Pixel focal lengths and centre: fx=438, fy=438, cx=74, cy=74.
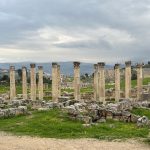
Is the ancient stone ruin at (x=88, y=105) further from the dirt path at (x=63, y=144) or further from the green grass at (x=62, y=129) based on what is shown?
the dirt path at (x=63, y=144)

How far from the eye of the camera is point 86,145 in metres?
20.9

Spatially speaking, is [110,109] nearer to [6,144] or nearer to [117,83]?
[6,144]

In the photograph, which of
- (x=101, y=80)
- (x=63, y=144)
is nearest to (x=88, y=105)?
(x=101, y=80)

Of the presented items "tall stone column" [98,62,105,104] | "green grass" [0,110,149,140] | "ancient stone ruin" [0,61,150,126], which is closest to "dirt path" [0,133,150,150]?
"green grass" [0,110,149,140]

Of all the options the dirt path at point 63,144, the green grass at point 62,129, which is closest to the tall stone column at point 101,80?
the green grass at point 62,129

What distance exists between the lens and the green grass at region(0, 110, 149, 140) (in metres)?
23.7

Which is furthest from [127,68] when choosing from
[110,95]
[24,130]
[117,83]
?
[24,130]

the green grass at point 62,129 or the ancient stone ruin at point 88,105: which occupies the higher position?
the ancient stone ruin at point 88,105

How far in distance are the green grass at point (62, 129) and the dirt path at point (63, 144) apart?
1362mm

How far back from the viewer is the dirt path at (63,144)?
20.3 m

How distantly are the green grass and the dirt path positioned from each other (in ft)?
4.47

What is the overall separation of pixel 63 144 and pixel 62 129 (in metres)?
4.43

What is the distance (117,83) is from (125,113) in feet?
64.1

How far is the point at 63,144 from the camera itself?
21.1m
